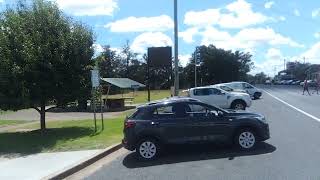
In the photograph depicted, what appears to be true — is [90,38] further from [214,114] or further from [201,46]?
[201,46]

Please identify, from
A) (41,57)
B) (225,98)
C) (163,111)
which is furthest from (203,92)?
(163,111)

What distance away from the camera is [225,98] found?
108 feet

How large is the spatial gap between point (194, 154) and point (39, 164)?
392 cm

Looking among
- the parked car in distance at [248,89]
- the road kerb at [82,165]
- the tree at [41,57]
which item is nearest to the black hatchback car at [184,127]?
the road kerb at [82,165]

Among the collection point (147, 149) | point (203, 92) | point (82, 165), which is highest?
point (203, 92)

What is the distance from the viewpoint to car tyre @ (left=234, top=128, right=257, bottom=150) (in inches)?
570

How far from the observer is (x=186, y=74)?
122250 millimetres

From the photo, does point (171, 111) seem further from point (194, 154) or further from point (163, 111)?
point (194, 154)

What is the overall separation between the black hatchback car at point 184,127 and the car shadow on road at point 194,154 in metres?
0.28

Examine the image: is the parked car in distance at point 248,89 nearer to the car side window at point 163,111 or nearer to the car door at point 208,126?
the car door at point 208,126

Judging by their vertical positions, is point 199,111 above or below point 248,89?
below

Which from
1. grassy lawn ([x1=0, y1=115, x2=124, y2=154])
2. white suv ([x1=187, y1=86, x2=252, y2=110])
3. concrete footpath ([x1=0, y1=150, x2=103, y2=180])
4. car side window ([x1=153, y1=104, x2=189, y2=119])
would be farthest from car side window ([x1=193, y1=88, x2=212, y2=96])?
car side window ([x1=153, y1=104, x2=189, y2=119])

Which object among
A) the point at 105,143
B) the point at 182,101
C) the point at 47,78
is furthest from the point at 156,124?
the point at 47,78

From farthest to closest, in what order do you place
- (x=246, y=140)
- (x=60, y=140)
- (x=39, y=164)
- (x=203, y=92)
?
(x=203, y=92), (x=60, y=140), (x=246, y=140), (x=39, y=164)
